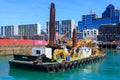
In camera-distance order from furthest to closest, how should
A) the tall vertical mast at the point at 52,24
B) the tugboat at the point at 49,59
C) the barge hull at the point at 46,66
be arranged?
the tall vertical mast at the point at 52,24
the tugboat at the point at 49,59
the barge hull at the point at 46,66

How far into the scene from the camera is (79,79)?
42281mm

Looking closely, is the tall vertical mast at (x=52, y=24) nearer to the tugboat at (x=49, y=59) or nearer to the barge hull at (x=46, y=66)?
the tugboat at (x=49, y=59)

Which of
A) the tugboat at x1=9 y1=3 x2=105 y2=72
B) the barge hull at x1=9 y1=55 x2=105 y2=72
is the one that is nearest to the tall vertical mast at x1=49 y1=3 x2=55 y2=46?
the tugboat at x1=9 y1=3 x2=105 y2=72

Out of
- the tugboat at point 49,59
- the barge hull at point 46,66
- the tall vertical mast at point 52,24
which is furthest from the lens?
the tall vertical mast at point 52,24

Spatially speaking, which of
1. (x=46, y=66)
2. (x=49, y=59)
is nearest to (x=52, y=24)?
(x=49, y=59)

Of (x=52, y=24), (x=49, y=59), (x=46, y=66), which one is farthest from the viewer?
(x=52, y=24)

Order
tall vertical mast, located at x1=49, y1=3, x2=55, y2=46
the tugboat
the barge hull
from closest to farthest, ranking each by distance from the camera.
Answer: the barge hull
the tugboat
tall vertical mast, located at x1=49, y1=3, x2=55, y2=46

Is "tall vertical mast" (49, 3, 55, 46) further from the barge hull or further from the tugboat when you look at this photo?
the barge hull

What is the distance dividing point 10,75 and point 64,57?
38.1 ft

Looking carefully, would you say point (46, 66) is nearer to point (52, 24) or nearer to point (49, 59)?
point (49, 59)

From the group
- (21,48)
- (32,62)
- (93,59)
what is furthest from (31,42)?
(32,62)

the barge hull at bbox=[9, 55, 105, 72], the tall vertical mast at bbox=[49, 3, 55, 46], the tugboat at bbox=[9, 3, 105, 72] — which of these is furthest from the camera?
the tall vertical mast at bbox=[49, 3, 55, 46]

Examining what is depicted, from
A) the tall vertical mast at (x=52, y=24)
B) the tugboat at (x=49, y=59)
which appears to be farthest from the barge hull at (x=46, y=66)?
the tall vertical mast at (x=52, y=24)

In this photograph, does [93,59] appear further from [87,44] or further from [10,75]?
[10,75]
